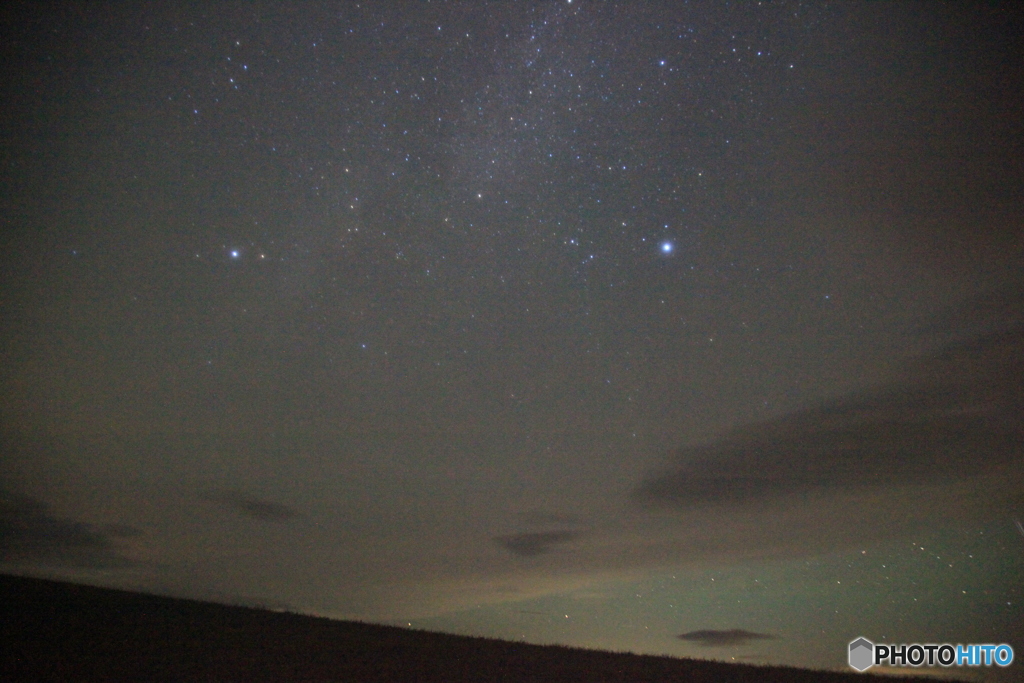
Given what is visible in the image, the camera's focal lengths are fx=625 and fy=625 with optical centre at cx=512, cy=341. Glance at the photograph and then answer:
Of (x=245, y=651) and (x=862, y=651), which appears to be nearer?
(x=245, y=651)

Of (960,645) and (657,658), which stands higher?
(960,645)

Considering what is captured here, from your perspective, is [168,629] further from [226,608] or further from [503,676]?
[503,676]

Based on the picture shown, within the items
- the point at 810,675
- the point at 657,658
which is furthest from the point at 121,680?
the point at 810,675

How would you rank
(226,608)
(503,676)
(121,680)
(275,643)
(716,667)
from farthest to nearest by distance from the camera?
(226,608)
(716,667)
(275,643)
(503,676)
(121,680)

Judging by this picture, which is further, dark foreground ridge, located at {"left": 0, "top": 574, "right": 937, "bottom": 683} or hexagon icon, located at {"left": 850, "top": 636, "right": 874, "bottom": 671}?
hexagon icon, located at {"left": 850, "top": 636, "right": 874, "bottom": 671}

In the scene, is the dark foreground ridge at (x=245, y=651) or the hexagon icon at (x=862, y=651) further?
the hexagon icon at (x=862, y=651)

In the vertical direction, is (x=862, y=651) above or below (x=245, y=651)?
above

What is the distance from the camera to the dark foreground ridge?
16.6m

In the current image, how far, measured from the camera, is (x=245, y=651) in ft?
61.0

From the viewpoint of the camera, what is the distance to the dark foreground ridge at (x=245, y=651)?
653 inches

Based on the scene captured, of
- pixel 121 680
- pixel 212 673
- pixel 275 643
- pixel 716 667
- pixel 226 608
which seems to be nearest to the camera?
pixel 121 680

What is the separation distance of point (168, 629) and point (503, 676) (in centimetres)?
1106

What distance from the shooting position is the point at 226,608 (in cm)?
2380

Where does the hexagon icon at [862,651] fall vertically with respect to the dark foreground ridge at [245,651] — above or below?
above
